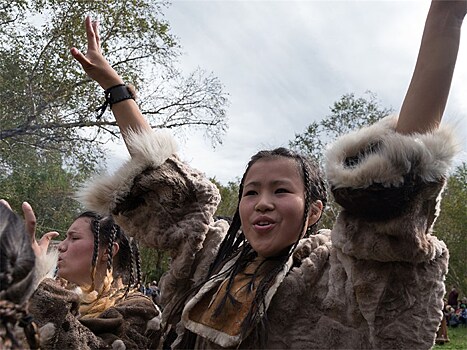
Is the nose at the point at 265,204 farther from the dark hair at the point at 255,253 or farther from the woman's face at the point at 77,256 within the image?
the woman's face at the point at 77,256

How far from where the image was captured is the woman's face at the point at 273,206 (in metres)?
1.58

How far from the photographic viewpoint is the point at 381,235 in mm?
1246

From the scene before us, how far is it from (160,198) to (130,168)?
5.9 inches

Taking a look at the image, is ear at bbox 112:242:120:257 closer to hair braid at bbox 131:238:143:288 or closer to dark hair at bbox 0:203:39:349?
hair braid at bbox 131:238:143:288

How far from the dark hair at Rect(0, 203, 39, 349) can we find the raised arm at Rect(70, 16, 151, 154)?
120 cm

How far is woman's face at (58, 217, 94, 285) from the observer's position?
8.69 ft

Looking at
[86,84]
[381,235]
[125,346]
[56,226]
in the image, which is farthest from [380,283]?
[56,226]

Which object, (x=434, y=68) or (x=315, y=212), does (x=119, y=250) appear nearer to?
(x=315, y=212)

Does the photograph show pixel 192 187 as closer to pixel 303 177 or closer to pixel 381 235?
pixel 303 177

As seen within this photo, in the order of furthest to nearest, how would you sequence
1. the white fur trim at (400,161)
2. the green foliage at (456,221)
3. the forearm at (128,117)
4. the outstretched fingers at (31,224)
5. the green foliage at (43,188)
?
the green foliage at (456,221)
the green foliage at (43,188)
the forearm at (128,117)
the outstretched fingers at (31,224)
the white fur trim at (400,161)

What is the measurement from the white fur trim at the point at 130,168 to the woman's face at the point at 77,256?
70cm

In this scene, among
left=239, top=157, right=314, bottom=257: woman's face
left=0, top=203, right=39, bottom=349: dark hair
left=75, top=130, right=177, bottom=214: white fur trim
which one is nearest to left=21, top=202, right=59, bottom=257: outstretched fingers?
left=75, top=130, right=177, bottom=214: white fur trim

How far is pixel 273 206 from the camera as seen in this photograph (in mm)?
1575

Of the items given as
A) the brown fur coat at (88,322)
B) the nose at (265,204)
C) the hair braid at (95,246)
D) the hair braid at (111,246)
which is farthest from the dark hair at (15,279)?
the hair braid at (111,246)
